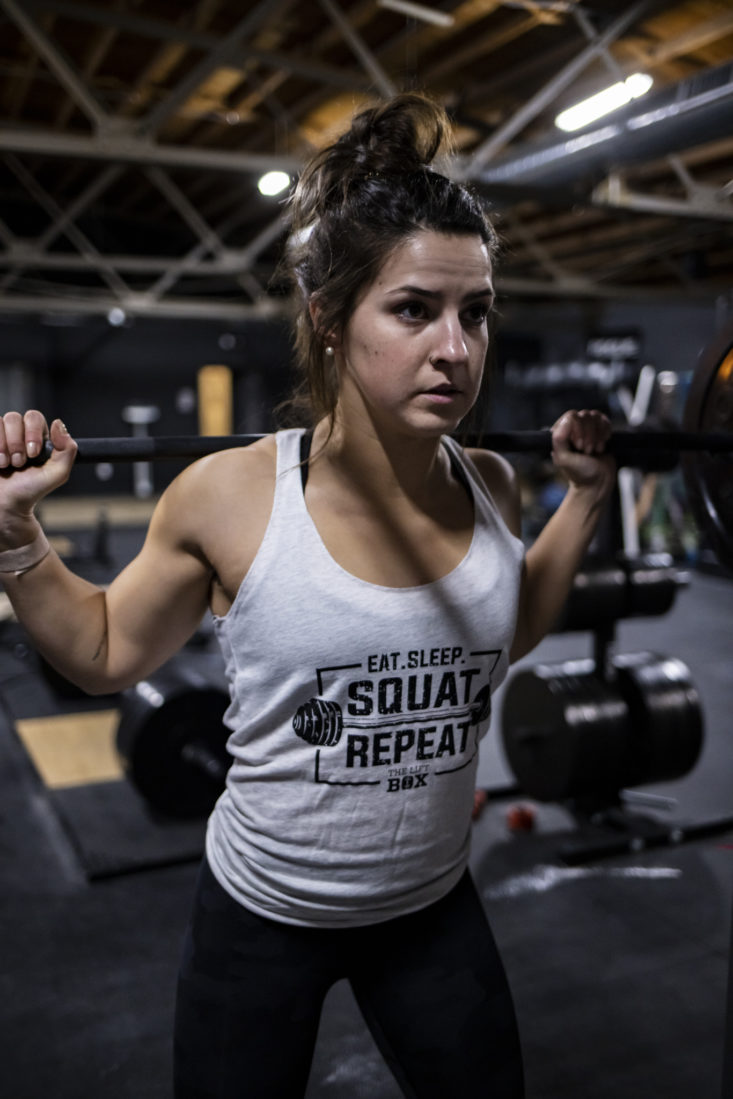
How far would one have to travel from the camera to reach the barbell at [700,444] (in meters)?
1.17

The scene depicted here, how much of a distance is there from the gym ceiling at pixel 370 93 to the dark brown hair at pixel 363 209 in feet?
4.73

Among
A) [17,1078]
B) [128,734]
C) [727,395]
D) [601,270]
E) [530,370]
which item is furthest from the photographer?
[530,370]

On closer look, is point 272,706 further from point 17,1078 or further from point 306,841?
point 17,1078

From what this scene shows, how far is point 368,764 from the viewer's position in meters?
0.90

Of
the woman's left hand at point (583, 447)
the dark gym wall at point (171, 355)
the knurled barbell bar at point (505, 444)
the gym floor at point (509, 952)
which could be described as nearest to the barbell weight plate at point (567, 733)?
the gym floor at point (509, 952)

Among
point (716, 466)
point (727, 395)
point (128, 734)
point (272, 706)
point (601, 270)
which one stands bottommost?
point (128, 734)

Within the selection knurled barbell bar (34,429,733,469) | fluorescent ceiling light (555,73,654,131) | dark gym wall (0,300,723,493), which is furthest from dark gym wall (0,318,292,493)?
knurled barbell bar (34,429,733,469)

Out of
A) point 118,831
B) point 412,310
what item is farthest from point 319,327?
point 118,831

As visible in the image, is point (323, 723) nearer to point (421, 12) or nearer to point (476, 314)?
point (476, 314)

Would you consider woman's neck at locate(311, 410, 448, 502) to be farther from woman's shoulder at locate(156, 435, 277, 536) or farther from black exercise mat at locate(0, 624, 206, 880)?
black exercise mat at locate(0, 624, 206, 880)

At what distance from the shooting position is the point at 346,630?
868mm

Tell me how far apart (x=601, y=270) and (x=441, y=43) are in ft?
16.9

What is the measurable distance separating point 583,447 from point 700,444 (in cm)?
21

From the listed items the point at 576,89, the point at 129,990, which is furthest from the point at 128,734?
the point at 576,89
